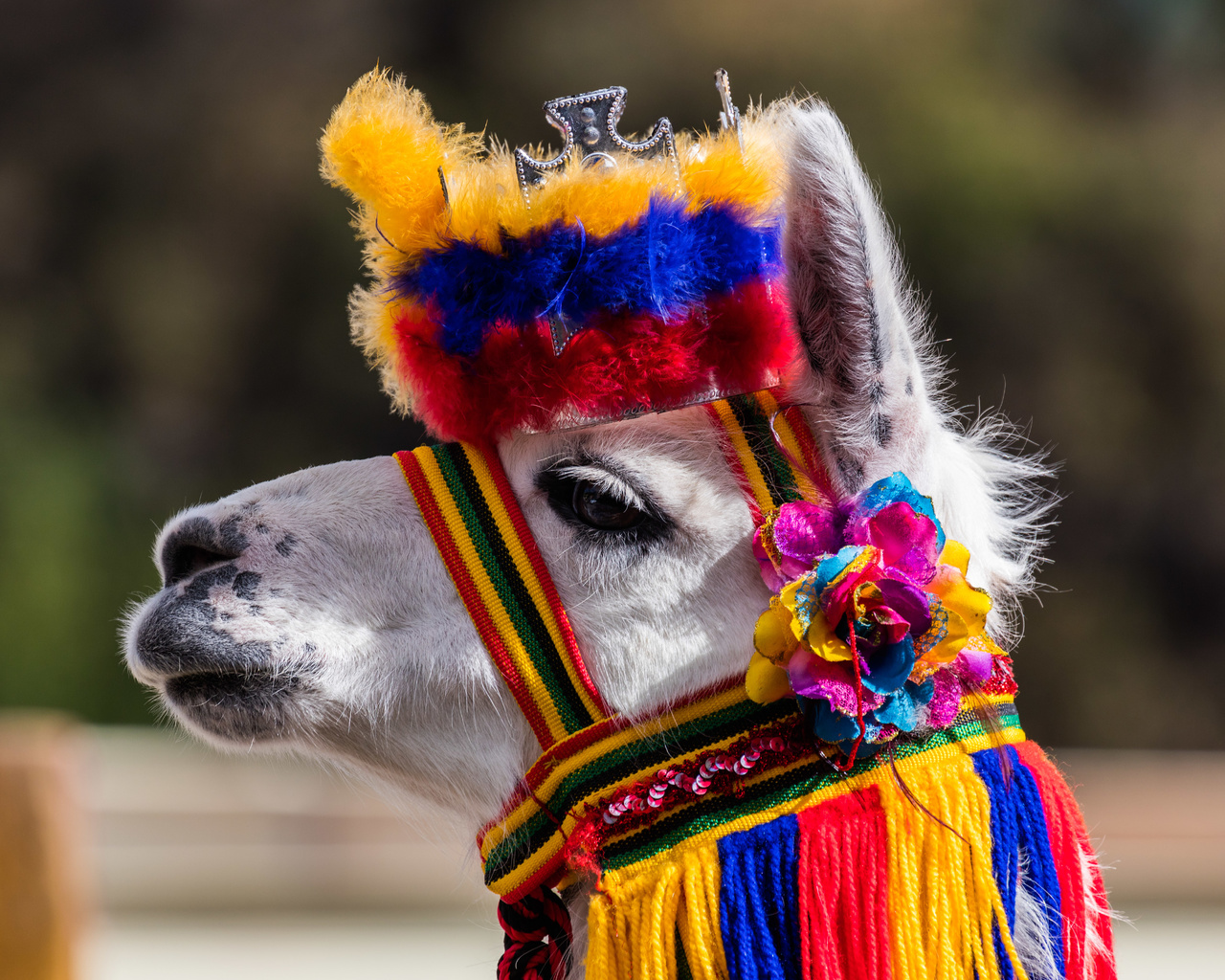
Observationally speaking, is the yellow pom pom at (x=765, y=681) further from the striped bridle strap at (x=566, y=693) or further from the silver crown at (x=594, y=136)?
the silver crown at (x=594, y=136)

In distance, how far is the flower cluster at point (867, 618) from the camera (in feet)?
5.57

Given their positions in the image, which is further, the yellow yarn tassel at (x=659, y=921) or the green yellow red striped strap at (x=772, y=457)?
the green yellow red striped strap at (x=772, y=457)

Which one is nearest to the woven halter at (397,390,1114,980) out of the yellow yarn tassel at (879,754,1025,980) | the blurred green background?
the yellow yarn tassel at (879,754,1025,980)

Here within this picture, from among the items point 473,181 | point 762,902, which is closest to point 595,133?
point 473,181

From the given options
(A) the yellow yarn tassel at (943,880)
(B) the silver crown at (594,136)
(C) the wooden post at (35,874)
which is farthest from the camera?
(C) the wooden post at (35,874)

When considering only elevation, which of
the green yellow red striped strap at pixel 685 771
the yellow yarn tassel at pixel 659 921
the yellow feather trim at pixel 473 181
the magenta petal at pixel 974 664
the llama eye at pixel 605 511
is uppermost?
the yellow feather trim at pixel 473 181

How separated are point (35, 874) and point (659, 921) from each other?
2.66 metres

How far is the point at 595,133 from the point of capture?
1.95m

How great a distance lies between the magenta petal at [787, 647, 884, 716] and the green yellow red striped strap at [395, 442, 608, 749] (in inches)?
12.0

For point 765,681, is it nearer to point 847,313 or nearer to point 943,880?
point 943,880

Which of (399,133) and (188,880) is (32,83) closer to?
(188,880)

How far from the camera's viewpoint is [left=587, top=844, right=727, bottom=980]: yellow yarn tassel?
170 centimetres

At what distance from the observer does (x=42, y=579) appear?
10.6m

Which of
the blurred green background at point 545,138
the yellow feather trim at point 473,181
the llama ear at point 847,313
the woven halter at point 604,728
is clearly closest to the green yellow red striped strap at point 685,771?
the woven halter at point 604,728
